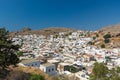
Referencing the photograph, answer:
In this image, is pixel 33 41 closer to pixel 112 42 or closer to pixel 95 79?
pixel 112 42

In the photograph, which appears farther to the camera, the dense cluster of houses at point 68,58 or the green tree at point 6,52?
the dense cluster of houses at point 68,58

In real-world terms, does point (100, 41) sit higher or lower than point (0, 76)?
higher

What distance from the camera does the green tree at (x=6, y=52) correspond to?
2275cm

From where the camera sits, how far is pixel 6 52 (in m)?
23.3

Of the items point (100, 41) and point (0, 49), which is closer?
point (0, 49)

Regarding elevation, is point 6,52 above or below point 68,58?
above

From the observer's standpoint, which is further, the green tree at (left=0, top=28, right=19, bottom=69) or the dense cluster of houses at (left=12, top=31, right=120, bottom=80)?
the dense cluster of houses at (left=12, top=31, right=120, bottom=80)

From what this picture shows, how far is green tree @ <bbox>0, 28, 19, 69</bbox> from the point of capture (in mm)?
22750

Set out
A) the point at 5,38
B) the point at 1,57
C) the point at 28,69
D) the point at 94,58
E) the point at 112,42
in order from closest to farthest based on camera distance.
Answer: the point at 1,57 < the point at 5,38 < the point at 28,69 < the point at 94,58 < the point at 112,42

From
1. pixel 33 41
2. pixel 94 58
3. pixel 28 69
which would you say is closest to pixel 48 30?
pixel 33 41

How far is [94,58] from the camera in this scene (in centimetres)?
7550

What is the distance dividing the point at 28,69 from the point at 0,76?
21.3 ft

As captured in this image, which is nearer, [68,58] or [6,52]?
[6,52]

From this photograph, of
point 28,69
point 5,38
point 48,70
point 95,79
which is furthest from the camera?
point 48,70
